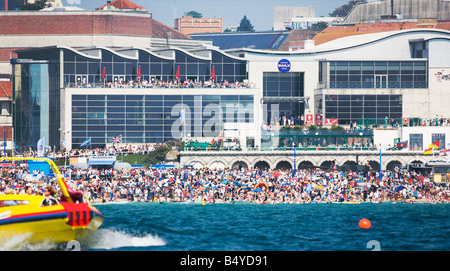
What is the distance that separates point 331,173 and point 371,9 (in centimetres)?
7107

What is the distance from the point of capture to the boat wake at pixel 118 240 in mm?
35094

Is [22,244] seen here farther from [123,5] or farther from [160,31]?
[123,5]

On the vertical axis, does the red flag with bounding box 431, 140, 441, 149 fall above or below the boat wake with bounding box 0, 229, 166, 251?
above

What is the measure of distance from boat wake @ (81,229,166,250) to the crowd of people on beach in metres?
28.4

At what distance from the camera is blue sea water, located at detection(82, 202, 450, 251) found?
37.7 metres

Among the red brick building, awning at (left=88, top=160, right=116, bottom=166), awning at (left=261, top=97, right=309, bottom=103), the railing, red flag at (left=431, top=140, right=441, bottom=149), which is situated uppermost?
the red brick building

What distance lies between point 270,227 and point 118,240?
14.2 metres

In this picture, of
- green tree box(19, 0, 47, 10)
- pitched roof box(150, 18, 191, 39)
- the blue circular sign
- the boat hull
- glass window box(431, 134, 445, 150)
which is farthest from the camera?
green tree box(19, 0, 47, 10)

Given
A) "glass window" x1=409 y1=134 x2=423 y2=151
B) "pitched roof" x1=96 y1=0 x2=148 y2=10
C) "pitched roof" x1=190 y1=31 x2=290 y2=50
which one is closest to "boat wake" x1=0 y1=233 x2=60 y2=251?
"glass window" x1=409 y1=134 x2=423 y2=151

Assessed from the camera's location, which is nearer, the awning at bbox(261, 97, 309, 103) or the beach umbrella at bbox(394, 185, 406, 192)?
the beach umbrella at bbox(394, 185, 406, 192)

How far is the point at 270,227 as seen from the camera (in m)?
49.2

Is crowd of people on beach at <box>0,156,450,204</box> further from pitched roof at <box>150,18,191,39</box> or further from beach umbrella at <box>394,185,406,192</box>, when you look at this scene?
pitched roof at <box>150,18,191,39</box>

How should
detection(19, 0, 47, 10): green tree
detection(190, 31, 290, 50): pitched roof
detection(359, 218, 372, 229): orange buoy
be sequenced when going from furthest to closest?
detection(190, 31, 290, 50): pitched roof → detection(19, 0, 47, 10): green tree → detection(359, 218, 372, 229): orange buoy

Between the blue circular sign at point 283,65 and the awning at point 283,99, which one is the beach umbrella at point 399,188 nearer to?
the awning at point 283,99
